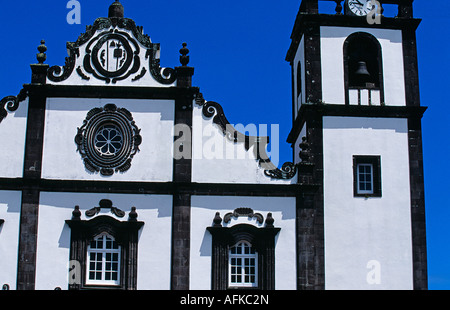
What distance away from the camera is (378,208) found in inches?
978

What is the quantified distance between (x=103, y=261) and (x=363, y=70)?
35.2 feet

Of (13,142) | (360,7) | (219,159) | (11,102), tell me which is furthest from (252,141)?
(11,102)

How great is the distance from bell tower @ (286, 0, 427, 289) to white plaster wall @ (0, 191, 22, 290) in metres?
8.83

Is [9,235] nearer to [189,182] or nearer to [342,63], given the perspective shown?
[189,182]

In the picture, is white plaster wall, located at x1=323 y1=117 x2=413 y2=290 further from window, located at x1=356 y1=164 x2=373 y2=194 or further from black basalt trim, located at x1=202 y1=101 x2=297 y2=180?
black basalt trim, located at x1=202 y1=101 x2=297 y2=180

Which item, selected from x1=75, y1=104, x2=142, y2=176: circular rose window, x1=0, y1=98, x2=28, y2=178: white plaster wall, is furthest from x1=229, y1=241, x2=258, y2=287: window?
x1=0, y1=98, x2=28, y2=178: white plaster wall

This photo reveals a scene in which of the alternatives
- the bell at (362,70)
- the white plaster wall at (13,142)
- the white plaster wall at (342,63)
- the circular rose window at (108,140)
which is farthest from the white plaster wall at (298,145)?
the white plaster wall at (13,142)

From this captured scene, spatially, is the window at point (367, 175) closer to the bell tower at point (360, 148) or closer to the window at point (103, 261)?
the bell tower at point (360, 148)

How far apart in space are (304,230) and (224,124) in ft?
14.2

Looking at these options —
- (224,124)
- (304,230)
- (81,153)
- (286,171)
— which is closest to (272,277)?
(304,230)

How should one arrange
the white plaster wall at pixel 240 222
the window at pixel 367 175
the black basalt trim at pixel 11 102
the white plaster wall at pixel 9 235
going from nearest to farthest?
the white plaster wall at pixel 9 235 → the white plaster wall at pixel 240 222 → the black basalt trim at pixel 11 102 → the window at pixel 367 175

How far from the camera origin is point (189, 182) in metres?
24.2

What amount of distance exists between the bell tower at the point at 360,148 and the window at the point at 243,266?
1438 millimetres

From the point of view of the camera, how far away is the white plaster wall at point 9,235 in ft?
77.1
